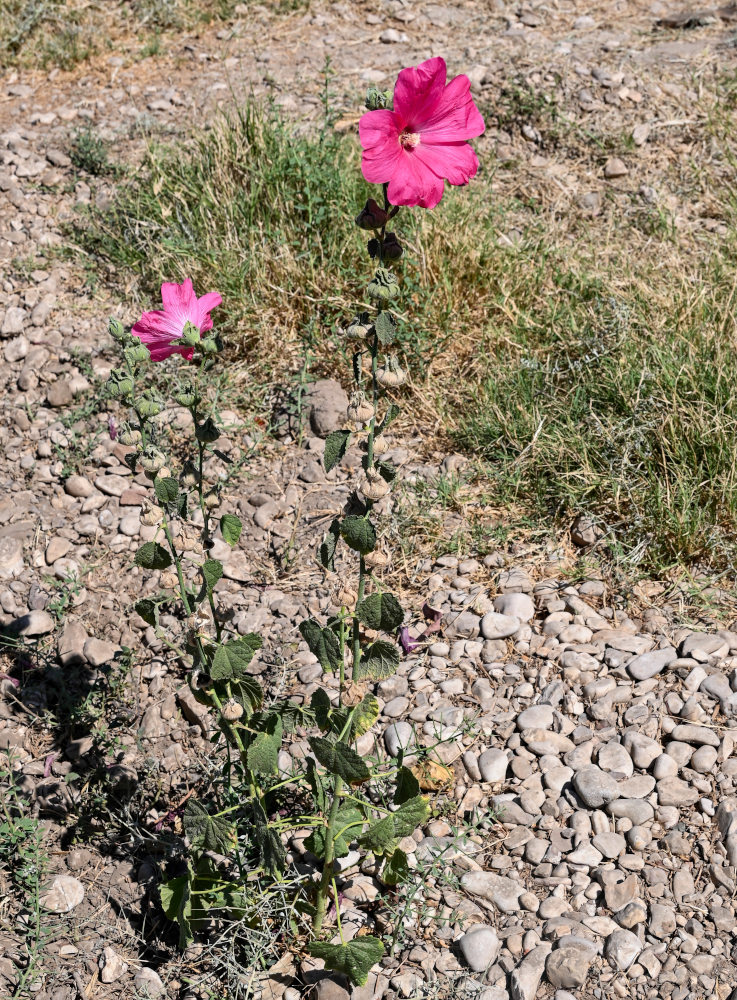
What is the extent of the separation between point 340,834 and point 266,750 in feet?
0.98

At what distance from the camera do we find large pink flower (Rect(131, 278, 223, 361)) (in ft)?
5.82

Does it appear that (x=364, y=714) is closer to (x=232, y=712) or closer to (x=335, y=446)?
(x=232, y=712)

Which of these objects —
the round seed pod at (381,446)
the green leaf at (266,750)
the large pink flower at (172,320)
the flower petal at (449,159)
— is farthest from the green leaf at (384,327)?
the round seed pod at (381,446)

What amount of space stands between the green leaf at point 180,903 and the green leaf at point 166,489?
783mm

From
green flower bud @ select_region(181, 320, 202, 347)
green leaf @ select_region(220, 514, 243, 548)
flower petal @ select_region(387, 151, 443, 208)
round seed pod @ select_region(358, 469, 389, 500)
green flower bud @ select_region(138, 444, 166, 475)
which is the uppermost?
flower petal @ select_region(387, 151, 443, 208)

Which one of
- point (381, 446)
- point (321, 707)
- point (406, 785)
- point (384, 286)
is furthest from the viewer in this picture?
point (381, 446)

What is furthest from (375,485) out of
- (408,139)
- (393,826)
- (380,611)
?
(393,826)

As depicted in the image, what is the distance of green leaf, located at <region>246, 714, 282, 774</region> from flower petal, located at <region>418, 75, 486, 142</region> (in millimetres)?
1161

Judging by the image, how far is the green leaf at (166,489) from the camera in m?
→ 1.77

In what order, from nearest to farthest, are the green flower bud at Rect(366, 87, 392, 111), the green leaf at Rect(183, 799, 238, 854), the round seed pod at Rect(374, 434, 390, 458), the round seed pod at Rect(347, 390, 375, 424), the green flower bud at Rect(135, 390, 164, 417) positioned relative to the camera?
the green flower bud at Rect(366, 87, 392, 111)
the round seed pod at Rect(347, 390, 375, 424)
the green flower bud at Rect(135, 390, 164, 417)
the green leaf at Rect(183, 799, 238, 854)
the round seed pod at Rect(374, 434, 390, 458)

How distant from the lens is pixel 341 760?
1.77m

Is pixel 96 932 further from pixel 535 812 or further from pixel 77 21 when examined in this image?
pixel 77 21

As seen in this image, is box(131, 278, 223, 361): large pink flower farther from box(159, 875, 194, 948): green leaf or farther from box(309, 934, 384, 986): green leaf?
box(309, 934, 384, 986): green leaf

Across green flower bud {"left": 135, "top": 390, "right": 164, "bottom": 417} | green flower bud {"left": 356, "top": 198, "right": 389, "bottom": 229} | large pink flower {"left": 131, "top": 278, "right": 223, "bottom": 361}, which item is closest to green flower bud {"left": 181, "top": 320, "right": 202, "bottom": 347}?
large pink flower {"left": 131, "top": 278, "right": 223, "bottom": 361}
